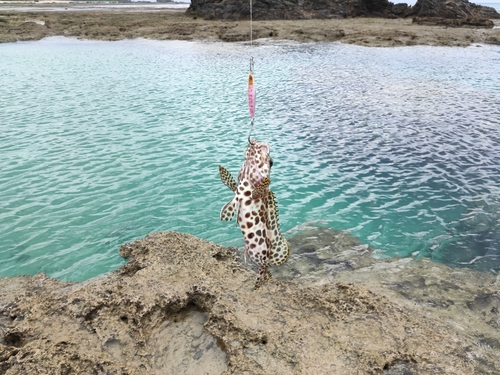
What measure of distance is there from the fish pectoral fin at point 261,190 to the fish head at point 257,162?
119 millimetres

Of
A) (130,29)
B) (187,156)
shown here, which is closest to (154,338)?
(187,156)

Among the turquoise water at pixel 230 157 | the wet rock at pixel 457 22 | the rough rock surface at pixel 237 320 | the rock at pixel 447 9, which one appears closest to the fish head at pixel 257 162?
the rough rock surface at pixel 237 320

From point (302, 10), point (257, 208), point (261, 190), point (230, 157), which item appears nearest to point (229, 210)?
point (257, 208)

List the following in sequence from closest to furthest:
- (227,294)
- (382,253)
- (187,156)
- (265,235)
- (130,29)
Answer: (265,235) < (227,294) < (382,253) < (187,156) < (130,29)

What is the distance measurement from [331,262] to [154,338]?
433 centimetres

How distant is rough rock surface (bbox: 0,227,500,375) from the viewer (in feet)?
18.8

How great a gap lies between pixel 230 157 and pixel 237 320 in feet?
31.8

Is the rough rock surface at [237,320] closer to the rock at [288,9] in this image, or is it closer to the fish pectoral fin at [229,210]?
Result: the fish pectoral fin at [229,210]

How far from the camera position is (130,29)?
180ft

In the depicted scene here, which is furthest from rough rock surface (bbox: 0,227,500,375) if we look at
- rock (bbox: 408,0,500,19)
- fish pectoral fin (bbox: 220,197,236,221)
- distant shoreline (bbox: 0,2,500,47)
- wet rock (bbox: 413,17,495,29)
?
rock (bbox: 408,0,500,19)

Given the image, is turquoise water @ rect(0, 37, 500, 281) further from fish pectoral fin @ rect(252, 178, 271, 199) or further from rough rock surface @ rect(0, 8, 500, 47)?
rough rock surface @ rect(0, 8, 500, 47)

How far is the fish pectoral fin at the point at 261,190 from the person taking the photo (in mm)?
4930

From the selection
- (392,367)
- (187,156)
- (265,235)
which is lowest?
(187,156)

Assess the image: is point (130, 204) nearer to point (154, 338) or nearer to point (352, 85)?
point (154, 338)
